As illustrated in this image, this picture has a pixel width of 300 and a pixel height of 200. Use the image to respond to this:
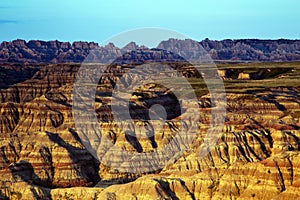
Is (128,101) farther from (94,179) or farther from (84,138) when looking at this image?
(94,179)

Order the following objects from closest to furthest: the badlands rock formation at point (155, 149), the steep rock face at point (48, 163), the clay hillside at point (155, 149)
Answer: the badlands rock formation at point (155, 149), the clay hillside at point (155, 149), the steep rock face at point (48, 163)

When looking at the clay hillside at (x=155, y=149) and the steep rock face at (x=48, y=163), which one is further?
the steep rock face at (x=48, y=163)

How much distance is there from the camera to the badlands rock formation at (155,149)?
80688 mm

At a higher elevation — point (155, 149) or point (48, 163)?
point (155, 149)

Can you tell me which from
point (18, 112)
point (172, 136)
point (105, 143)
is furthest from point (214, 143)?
point (18, 112)

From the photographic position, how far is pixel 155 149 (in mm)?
121812

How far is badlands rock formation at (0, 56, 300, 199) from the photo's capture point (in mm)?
80688

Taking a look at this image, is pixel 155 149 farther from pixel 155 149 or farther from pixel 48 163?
pixel 48 163

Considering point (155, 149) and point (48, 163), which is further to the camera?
point (155, 149)

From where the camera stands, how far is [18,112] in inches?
6491

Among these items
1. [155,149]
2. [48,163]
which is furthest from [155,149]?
[48,163]

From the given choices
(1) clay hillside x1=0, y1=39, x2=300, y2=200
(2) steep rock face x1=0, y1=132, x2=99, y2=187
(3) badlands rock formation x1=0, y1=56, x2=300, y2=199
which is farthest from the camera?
(2) steep rock face x1=0, y1=132, x2=99, y2=187

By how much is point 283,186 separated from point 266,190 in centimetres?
204

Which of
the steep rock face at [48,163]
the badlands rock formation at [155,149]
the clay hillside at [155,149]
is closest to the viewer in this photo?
the badlands rock formation at [155,149]
